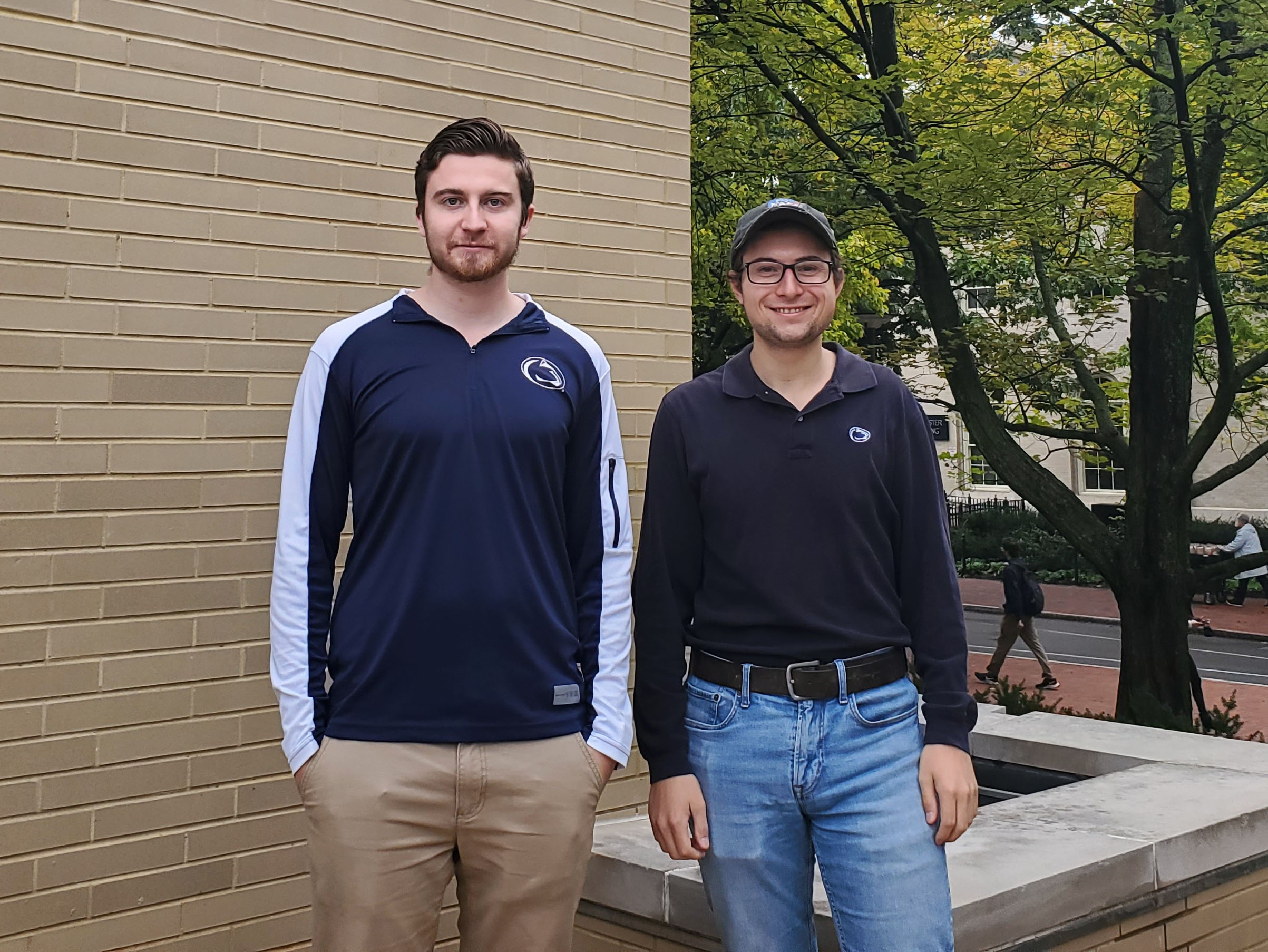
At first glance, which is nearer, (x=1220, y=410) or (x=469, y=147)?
(x=469, y=147)

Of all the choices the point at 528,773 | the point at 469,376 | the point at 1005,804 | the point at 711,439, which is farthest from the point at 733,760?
the point at 1005,804

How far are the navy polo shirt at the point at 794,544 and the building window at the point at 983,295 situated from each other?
18569 millimetres

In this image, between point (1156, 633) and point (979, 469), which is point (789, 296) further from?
point (979, 469)

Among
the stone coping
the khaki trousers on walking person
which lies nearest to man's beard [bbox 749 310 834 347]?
the stone coping

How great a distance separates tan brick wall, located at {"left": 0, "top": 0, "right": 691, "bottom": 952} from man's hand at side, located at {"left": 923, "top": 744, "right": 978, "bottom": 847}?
6.93 ft

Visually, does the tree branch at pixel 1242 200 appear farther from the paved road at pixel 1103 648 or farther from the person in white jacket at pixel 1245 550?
the person in white jacket at pixel 1245 550

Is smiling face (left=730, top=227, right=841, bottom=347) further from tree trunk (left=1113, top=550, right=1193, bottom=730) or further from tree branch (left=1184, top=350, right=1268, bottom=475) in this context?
tree trunk (left=1113, top=550, right=1193, bottom=730)

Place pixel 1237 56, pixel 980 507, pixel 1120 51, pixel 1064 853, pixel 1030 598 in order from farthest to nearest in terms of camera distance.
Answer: pixel 980 507 < pixel 1030 598 < pixel 1120 51 < pixel 1237 56 < pixel 1064 853

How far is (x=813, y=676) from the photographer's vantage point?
2426 millimetres

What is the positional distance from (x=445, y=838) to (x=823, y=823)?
769 mm

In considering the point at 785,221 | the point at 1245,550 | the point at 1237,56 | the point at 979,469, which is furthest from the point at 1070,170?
the point at 979,469

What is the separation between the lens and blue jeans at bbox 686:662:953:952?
7.76ft

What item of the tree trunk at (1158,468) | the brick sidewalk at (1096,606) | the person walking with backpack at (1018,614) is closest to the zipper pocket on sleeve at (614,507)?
the tree trunk at (1158,468)

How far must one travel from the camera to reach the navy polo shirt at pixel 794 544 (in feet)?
8.10
